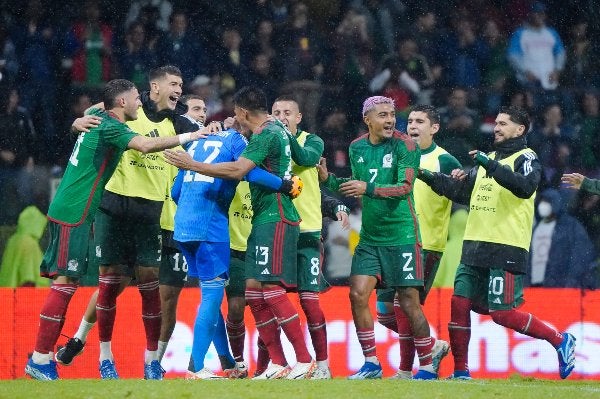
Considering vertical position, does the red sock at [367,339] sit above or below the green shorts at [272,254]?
below

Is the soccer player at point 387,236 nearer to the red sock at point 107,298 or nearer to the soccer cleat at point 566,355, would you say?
the soccer cleat at point 566,355

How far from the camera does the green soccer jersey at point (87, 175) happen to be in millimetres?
9609

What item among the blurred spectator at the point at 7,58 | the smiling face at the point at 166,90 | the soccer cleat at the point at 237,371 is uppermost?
the blurred spectator at the point at 7,58

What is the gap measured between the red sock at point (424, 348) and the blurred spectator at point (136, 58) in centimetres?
699

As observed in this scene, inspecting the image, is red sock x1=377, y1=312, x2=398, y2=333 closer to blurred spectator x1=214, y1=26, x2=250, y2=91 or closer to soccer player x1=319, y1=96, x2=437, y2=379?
soccer player x1=319, y1=96, x2=437, y2=379

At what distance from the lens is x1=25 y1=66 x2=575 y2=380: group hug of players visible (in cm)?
932

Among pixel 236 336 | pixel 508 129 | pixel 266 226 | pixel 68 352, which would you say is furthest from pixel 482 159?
pixel 68 352

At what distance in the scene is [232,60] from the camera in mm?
16406

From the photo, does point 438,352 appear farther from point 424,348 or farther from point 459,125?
point 459,125

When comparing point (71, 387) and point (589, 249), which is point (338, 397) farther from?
point (589, 249)

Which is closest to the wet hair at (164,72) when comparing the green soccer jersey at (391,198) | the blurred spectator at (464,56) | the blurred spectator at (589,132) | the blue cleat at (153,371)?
the green soccer jersey at (391,198)

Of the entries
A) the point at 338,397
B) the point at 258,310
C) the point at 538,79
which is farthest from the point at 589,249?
the point at 338,397

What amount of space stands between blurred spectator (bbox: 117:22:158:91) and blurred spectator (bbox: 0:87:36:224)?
140 cm

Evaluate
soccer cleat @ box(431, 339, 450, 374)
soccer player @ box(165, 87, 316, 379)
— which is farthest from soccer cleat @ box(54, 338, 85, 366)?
soccer cleat @ box(431, 339, 450, 374)
